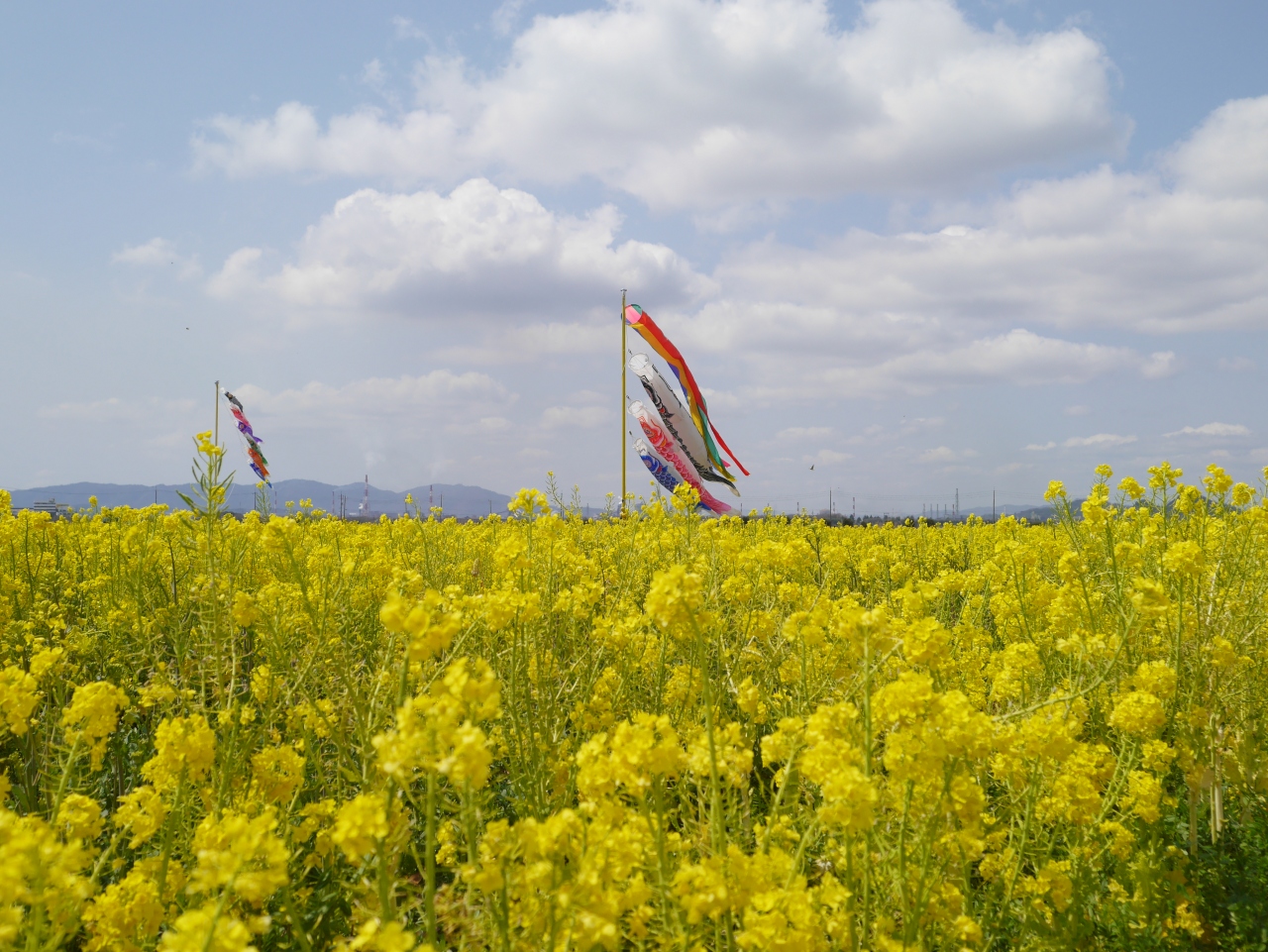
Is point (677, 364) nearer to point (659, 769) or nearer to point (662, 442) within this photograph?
point (662, 442)

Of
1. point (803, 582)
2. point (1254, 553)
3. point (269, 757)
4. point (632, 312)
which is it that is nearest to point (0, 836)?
point (269, 757)

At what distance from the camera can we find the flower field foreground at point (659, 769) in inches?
55.0

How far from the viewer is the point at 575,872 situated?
1.50 m

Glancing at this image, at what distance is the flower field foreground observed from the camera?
4.58 ft

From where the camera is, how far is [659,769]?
1.48 meters

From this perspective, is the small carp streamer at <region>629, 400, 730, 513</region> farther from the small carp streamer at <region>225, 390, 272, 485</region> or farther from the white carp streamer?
the small carp streamer at <region>225, 390, 272, 485</region>

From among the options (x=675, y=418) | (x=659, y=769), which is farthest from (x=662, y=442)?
(x=659, y=769)

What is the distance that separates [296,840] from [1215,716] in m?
4.00

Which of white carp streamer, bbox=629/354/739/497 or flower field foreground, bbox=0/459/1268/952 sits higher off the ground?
white carp streamer, bbox=629/354/739/497

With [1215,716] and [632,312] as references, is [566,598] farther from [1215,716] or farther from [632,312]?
[632,312]

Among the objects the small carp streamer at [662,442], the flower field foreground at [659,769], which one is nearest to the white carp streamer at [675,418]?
the small carp streamer at [662,442]

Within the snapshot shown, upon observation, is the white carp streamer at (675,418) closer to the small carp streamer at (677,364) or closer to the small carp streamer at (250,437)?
the small carp streamer at (677,364)

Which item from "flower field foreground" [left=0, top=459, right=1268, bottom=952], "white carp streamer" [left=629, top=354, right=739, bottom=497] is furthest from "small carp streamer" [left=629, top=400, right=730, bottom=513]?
"flower field foreground" [left=0, top=459, right=1268, bottom=952]

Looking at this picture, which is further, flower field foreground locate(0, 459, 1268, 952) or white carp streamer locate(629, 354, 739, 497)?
white carp streamer locate(629, 354, 739, 497)
